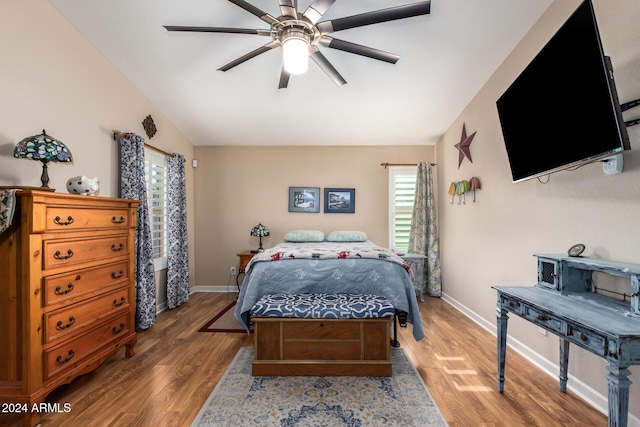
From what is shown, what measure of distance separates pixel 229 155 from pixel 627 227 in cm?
477

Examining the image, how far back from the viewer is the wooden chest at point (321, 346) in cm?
219

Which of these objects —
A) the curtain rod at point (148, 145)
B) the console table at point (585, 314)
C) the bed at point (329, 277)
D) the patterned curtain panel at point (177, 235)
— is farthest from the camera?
the patterned curtain panel at point (177, 235)

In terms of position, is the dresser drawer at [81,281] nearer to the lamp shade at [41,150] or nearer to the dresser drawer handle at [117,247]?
the dresser drawer handle at [117,247]

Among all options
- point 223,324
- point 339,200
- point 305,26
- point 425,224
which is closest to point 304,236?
point 339,200

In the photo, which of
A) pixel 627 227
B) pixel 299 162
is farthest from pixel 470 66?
pixel 299 162

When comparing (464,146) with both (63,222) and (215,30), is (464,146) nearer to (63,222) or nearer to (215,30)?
(215,30)

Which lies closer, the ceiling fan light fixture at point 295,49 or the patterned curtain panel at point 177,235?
the ceiling fan light fixture at point 295,49

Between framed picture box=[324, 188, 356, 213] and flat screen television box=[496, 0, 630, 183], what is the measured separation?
2769mm

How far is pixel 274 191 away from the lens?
4902 mm

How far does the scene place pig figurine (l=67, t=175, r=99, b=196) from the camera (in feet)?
6.76

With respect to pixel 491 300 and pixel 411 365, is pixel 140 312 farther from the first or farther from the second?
pixel 491 300

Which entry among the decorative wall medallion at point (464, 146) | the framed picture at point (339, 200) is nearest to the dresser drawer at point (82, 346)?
the framed picture at point (339, 200)

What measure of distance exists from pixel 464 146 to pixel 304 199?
97.9 inches

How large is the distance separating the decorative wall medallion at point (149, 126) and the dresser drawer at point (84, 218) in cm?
146
